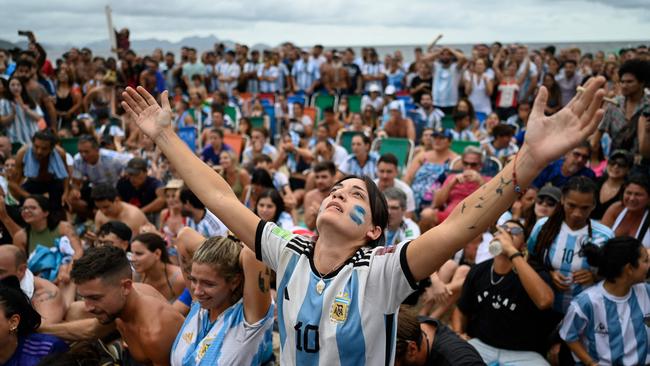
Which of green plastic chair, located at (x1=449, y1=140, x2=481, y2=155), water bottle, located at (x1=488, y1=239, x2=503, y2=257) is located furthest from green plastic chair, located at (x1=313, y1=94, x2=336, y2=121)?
water bottle, located at (x1=488, y1=239, x2=503, y2=257)

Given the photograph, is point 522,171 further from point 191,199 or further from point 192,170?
point 191,199

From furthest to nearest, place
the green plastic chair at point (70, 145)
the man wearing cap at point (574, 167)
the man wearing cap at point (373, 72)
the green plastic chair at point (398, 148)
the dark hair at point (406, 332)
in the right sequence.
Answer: the man wearing cap at point (373, 72), the green plastic chair at point (70, 145), the green plastic chair at point (398, 148), the man wearing cap at point (574, 167), the dark hair at point (406, 332)

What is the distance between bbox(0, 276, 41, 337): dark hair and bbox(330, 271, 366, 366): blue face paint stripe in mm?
1843

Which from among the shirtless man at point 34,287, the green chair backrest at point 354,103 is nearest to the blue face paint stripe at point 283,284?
the shirtless man at point 34,287

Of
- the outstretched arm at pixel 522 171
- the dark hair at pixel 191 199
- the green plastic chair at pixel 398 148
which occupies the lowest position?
the green plastic chair at pixel 398 148

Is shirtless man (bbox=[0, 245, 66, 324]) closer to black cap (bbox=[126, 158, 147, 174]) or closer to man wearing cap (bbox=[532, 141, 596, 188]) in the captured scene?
black cap (bbox=[126, 158, 147, 174])

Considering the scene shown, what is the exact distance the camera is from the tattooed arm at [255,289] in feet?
7.85

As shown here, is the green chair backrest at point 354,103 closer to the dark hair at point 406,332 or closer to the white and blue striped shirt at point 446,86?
the white and blue striped shirt at point 446,86

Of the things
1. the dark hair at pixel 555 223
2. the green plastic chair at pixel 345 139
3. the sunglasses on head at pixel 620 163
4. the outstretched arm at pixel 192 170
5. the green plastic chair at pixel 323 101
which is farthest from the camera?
the green plastic chair at pixel 323 101

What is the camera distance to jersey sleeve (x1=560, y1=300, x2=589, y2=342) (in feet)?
11.7

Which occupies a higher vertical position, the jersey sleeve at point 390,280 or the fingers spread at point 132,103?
the fingers spread at point 132,103

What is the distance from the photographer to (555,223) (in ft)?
12.9

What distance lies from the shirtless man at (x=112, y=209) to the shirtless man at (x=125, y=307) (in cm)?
281

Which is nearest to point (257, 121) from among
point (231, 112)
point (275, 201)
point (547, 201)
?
point (231, 112)
